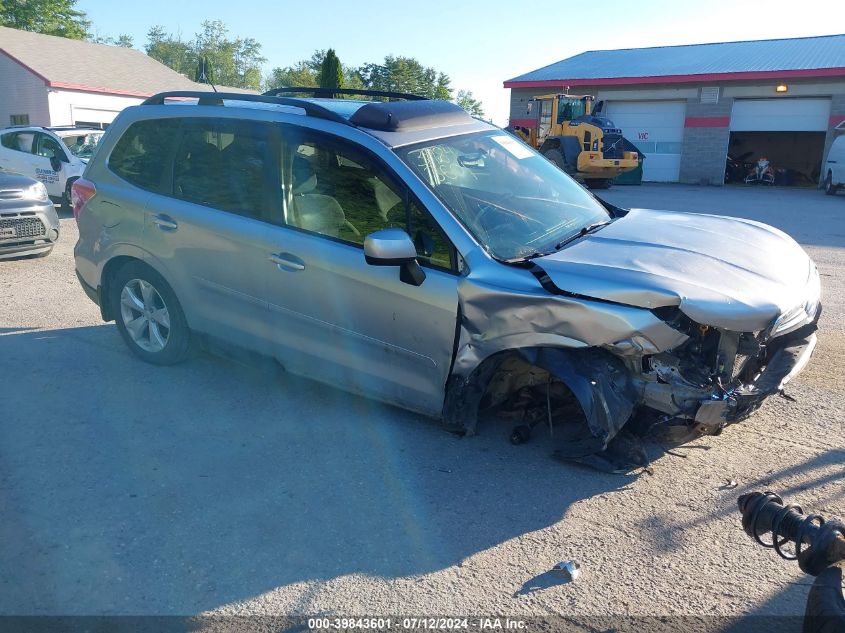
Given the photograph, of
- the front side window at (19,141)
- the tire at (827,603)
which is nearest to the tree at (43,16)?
the front side window at (19,141)

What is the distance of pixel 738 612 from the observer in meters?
2.84

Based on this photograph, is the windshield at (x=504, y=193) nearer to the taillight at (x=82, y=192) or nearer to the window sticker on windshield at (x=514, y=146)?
the window sticker on windshield at (x=514, y=146)

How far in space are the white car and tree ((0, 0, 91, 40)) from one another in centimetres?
4061

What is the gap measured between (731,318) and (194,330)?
11.4 ft

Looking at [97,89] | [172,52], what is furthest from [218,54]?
[97,89]

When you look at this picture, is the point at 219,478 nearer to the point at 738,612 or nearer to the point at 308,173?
the point at 308,173

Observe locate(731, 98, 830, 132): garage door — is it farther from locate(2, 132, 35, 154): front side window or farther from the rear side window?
the rear side window

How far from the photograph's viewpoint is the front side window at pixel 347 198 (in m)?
4.09

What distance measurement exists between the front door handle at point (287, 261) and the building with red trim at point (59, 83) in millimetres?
27961

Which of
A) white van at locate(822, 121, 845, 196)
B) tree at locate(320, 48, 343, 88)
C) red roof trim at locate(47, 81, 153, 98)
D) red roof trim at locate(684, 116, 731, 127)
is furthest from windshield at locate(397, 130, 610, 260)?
red roof trim at locate(47, 81, 153, 98)

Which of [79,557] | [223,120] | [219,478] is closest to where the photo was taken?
[79,557]

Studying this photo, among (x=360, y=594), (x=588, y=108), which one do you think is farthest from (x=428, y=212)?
(x=588, y=108)

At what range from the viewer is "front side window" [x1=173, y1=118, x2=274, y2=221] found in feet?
15.3

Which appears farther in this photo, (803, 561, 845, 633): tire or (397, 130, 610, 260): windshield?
(397, 130, 610, 260): windshield
